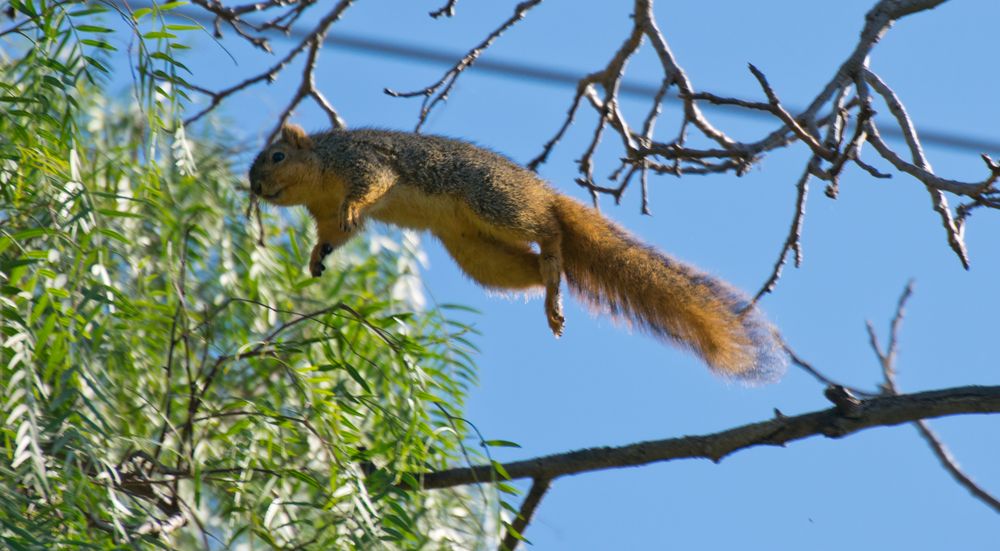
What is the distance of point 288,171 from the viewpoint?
Result: 3.29 meters

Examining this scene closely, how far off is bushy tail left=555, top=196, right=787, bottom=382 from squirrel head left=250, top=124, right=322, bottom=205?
0.73m

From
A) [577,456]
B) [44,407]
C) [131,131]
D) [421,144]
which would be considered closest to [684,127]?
[421,144]

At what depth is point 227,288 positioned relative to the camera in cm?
325

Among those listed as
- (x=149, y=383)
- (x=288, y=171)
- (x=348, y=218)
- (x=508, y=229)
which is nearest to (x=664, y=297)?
(x=508, y=229)

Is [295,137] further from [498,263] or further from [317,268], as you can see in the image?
[498,263]

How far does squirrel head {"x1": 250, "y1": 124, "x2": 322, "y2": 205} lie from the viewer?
129 inches

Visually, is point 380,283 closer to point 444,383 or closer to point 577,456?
point 444,383

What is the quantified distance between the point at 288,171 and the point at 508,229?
69 centimetres

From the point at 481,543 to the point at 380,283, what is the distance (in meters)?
1.71

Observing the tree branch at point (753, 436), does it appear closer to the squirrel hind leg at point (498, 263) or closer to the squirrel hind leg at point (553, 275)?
the squirrel hind leg at point (553, 275)

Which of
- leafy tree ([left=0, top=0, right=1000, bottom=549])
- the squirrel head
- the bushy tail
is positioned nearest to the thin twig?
leafy tree ([left=0, top=0, right=1000, bottom=549])

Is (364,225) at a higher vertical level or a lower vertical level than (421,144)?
lower

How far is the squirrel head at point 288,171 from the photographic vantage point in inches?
129

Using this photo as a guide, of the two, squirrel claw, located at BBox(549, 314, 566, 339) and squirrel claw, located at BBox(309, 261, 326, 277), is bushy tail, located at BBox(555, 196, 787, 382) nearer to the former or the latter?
squirrel claw, located at BBox(549, 314, 566, 339)
